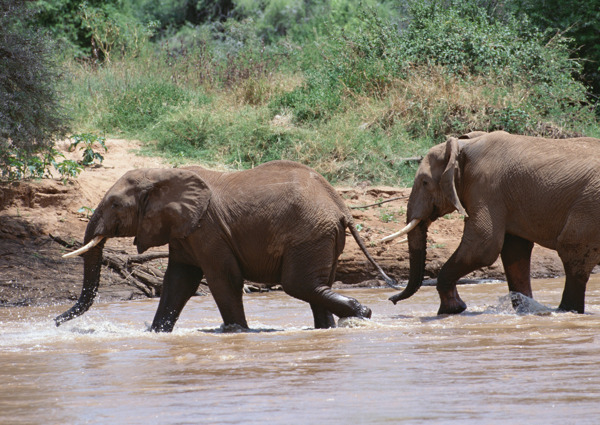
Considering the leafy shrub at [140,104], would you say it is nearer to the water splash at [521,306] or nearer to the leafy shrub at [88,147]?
the leafy shrub at [88,147]

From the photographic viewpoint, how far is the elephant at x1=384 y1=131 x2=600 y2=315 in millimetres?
8508

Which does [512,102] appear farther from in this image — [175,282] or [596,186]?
[175,282]

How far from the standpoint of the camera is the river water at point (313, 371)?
4.66 meters

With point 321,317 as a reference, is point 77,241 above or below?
below

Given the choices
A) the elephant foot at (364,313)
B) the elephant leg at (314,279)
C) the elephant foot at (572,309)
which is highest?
the elephant leg at (314,279)

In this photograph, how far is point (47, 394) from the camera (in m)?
5.36

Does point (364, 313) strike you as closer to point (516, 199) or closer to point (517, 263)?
point (516, 199)

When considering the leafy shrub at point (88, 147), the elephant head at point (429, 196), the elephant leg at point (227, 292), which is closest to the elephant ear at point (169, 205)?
the elephant leg at point (227, 292)

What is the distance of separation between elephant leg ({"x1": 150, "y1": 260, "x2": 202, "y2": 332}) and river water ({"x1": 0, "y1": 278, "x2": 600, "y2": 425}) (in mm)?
207

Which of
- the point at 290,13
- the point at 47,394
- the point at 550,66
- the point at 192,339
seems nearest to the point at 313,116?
the point at 550,66

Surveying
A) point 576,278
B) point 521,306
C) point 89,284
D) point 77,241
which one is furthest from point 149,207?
point 77,241

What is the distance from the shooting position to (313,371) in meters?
5.78

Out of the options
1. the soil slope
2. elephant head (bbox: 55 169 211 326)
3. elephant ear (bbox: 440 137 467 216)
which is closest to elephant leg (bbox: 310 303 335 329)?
elephant head (bbox: 55 169 211 326)

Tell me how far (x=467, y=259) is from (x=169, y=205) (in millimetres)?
2746
